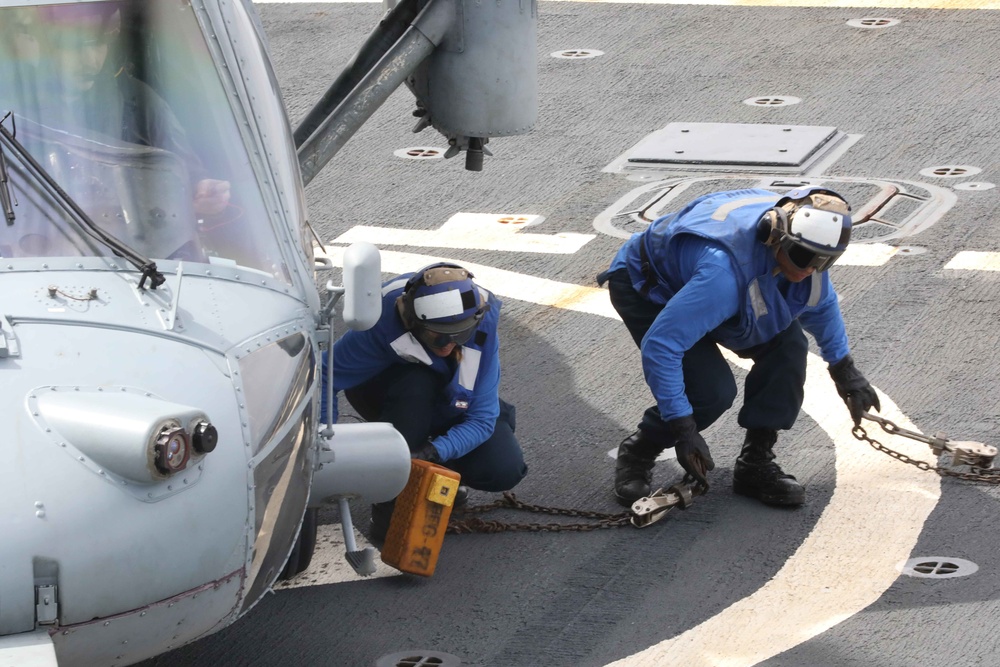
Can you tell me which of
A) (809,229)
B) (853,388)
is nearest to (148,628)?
(809,229)

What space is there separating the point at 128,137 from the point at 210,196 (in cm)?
31

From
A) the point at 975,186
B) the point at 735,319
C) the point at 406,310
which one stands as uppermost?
the point at 406,310

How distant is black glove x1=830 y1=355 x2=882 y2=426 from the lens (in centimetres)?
650

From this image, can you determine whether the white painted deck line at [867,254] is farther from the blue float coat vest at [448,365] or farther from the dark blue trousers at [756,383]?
the blue float coat vest at [448,365]

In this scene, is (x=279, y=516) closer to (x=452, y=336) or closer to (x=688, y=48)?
(x=452, y=336)

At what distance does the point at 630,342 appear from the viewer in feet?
26.6

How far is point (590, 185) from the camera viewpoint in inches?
410

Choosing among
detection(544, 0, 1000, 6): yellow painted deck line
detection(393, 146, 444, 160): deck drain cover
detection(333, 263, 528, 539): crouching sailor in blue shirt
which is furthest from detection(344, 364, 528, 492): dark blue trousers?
detection(544, 0, 1000, 6): yellow painted deck line

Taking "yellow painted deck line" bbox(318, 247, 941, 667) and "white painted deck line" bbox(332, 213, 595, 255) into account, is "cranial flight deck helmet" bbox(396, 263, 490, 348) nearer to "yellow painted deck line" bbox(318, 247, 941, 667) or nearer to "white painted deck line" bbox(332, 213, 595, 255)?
"yellow painted deck line" bbox(318, 247, 941, 667)

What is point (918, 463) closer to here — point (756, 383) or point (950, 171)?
point (756, 383)

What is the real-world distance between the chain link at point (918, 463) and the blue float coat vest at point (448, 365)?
5.26 ft

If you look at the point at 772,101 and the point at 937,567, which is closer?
the point at 937,567

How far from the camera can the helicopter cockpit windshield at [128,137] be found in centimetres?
462

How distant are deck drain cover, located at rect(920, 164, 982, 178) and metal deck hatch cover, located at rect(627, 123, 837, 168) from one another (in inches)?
30.8
